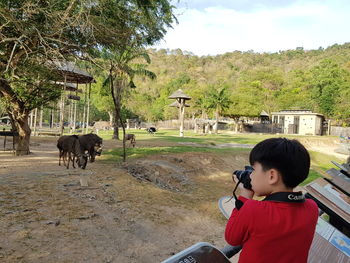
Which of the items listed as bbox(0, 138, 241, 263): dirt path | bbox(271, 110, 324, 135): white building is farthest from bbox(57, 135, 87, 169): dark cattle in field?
bbox(271, 110, 324, 135): white building

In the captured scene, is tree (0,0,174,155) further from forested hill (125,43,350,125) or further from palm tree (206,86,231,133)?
palm tree (206,86,231,133)

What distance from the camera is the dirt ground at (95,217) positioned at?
4359 mm

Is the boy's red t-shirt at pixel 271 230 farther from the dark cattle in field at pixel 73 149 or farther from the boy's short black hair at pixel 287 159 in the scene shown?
the dark cattle in field at pixel 73 149

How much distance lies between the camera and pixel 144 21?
9.98m

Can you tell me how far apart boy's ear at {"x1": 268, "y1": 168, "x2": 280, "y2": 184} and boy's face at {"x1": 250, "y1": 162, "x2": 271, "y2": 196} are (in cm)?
2

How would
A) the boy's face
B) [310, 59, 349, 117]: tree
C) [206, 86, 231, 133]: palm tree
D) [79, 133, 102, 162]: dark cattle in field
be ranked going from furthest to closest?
1. [310, 59, 349, 117]: tree
2. [206, 86, 231, 133]: palm tree
3. [79, 133, 102, 162]: dark cattle in field
4. the boy's face

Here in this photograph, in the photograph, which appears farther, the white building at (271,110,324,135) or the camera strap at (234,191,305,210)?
the white building at (271,110,324,135)

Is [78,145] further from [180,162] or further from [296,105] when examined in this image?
[296,105]

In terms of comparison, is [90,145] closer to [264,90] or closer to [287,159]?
[287,159]

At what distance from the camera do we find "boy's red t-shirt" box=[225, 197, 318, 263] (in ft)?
4.92

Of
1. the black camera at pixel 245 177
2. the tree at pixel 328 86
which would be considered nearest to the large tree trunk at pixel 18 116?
the black camera at pixel 245 177

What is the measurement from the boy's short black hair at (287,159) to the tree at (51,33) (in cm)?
702

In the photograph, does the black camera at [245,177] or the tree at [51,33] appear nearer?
the black camera at [245,177]

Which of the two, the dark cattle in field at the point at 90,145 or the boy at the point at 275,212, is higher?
the boy at the point at 275,212
